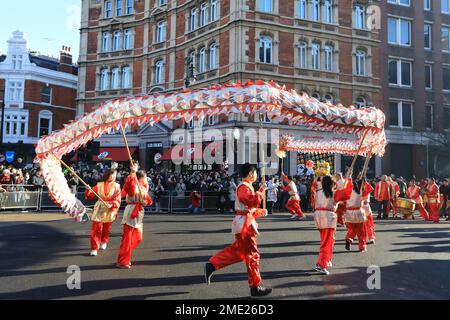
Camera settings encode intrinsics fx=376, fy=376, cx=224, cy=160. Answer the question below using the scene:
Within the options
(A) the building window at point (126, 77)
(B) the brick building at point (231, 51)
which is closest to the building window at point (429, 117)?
(B) the brick building at point (231, 51)

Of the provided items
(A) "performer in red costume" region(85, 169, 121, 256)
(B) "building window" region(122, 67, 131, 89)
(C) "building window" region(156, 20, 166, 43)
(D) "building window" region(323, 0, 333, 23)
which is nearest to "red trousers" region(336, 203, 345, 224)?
(A) "performer in red costume" region(85, 169, 121, 256)

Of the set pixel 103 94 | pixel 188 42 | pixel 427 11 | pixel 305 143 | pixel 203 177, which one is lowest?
pixel 203 177

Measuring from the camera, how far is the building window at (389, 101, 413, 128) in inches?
1131

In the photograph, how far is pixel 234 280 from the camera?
19.9 ft

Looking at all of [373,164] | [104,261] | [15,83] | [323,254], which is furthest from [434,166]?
[15,83]

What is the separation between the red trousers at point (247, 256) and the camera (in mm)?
5219

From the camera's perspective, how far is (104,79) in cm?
3306

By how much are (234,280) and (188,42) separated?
81.9ft

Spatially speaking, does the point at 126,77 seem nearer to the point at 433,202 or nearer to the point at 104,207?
the point at 433,202

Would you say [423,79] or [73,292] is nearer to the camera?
[73,292]

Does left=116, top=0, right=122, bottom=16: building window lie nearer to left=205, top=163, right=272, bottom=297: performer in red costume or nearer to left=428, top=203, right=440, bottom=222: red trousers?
left=428, top=203, right=440, bottom=222: red trousers

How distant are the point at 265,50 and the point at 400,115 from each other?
12021 millimetres

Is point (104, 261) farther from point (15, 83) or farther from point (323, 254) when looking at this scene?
point (15, 83)

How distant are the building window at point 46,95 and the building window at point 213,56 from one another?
20.8 metres
